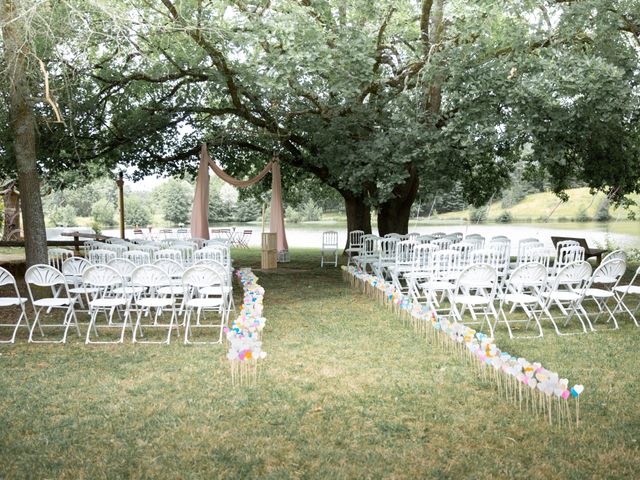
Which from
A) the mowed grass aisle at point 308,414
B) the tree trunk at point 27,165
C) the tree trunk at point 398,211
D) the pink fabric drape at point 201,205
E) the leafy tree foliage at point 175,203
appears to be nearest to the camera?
the mowed grass aisle at point 308,414

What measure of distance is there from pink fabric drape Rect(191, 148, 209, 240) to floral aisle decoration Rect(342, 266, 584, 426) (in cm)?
693

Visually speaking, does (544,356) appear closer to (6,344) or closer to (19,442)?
(19,442)

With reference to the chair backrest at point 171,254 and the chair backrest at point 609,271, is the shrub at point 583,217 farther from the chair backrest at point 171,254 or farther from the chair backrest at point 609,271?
the chair backrest at point 171,254

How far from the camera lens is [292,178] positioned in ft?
59.3

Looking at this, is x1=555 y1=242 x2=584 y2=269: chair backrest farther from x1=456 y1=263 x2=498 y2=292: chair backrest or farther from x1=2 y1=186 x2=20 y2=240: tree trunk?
x1=2 y1=186 x2=20 y2=240: tree trunk

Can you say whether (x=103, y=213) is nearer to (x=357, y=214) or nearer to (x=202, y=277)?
(x=357, y=214)

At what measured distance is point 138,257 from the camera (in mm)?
8086

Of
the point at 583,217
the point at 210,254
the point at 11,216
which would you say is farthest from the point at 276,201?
the point at 11,216

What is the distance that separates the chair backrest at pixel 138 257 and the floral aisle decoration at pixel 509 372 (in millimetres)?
3338

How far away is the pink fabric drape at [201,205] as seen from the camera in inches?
500

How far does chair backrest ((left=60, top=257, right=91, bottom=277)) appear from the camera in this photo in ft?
23.2

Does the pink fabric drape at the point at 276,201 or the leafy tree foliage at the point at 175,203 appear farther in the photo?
the leafy tree foliage at the point at 175,203

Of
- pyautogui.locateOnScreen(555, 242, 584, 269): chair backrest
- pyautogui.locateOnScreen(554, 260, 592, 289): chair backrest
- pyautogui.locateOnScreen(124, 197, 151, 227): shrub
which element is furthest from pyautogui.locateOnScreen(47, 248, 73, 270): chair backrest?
pyautogui.locateOnScreen(124, 197, 151, 227): shrub

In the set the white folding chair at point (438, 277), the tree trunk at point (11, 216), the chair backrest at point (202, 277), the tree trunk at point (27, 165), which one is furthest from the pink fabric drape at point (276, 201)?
the tree trunk at point (11, 216)
